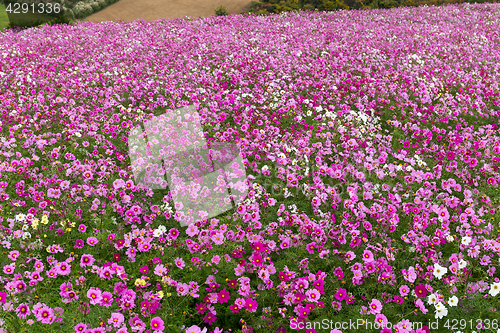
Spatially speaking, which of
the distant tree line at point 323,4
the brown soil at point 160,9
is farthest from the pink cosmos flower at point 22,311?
the brown soil at point 160,9

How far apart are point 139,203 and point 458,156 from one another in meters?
5.48

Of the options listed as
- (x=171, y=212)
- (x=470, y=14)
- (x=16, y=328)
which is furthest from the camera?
(x=470, y=14)

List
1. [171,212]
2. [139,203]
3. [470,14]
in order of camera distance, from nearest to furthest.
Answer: [171,212] < [139,203] < [470,14]

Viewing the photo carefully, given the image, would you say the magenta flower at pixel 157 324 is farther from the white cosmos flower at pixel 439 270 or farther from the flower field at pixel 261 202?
the white cosmos flower at pixel 439 270

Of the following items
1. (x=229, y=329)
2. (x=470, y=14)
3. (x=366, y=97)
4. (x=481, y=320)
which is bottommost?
(x=229, y=329)

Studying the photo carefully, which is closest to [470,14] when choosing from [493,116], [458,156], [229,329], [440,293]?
[493,116]

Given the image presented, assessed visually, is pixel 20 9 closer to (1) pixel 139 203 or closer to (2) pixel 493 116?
(1) pixel 139 203

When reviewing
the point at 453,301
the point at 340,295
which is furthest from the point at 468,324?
the point at 340,295

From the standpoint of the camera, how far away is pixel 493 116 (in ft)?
24.4

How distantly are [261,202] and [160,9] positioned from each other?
955 inches

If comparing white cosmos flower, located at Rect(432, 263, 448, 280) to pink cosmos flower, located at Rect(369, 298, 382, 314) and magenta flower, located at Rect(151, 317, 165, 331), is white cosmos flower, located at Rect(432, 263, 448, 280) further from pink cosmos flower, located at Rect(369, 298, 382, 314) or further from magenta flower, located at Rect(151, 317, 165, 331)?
magenta flower, located at Rect(151, 317, 165, 331)

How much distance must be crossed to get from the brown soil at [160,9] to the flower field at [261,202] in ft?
48.0

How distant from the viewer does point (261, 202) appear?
4.67 metres

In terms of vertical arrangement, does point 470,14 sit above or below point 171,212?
above
